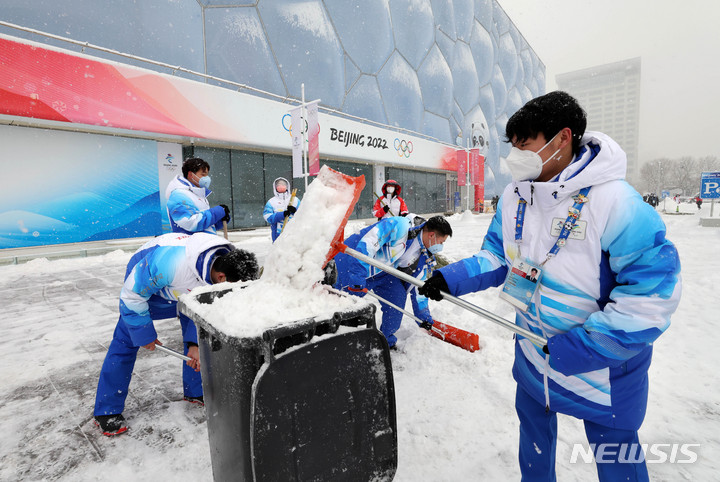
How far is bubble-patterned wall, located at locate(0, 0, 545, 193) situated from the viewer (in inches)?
445

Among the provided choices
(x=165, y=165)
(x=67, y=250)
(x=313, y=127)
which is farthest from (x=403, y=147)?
(x=67, y=250)

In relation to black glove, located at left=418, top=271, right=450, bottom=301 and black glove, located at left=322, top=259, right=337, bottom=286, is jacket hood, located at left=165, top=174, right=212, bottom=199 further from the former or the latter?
black glove, located at left=418, top=271, right=450, bottom=301

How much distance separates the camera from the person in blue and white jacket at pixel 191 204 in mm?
3531

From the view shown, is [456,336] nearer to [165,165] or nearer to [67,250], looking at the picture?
[67,250]

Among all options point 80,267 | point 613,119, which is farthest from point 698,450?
point 613,119

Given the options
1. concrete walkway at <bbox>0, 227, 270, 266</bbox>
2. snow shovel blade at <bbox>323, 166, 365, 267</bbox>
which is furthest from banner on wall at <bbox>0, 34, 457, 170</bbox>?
snow shovel blade at <bbox>323, 166, 365, 267</bbox>

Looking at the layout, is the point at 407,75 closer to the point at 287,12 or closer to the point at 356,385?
the point at 287,12

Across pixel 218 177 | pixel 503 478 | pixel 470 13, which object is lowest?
pixel 503 478

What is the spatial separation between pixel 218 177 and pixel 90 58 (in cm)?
476

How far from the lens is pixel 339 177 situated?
145 cm

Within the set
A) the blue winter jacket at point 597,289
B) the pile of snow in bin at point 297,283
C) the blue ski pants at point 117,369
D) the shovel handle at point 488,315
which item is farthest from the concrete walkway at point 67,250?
the blue winter jacket at point 597,289

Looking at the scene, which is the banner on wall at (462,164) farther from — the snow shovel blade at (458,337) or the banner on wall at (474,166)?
the snow shovel blade at (458,337)

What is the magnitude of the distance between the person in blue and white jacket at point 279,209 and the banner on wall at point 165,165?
598 cm

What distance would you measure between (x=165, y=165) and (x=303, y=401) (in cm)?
1179
